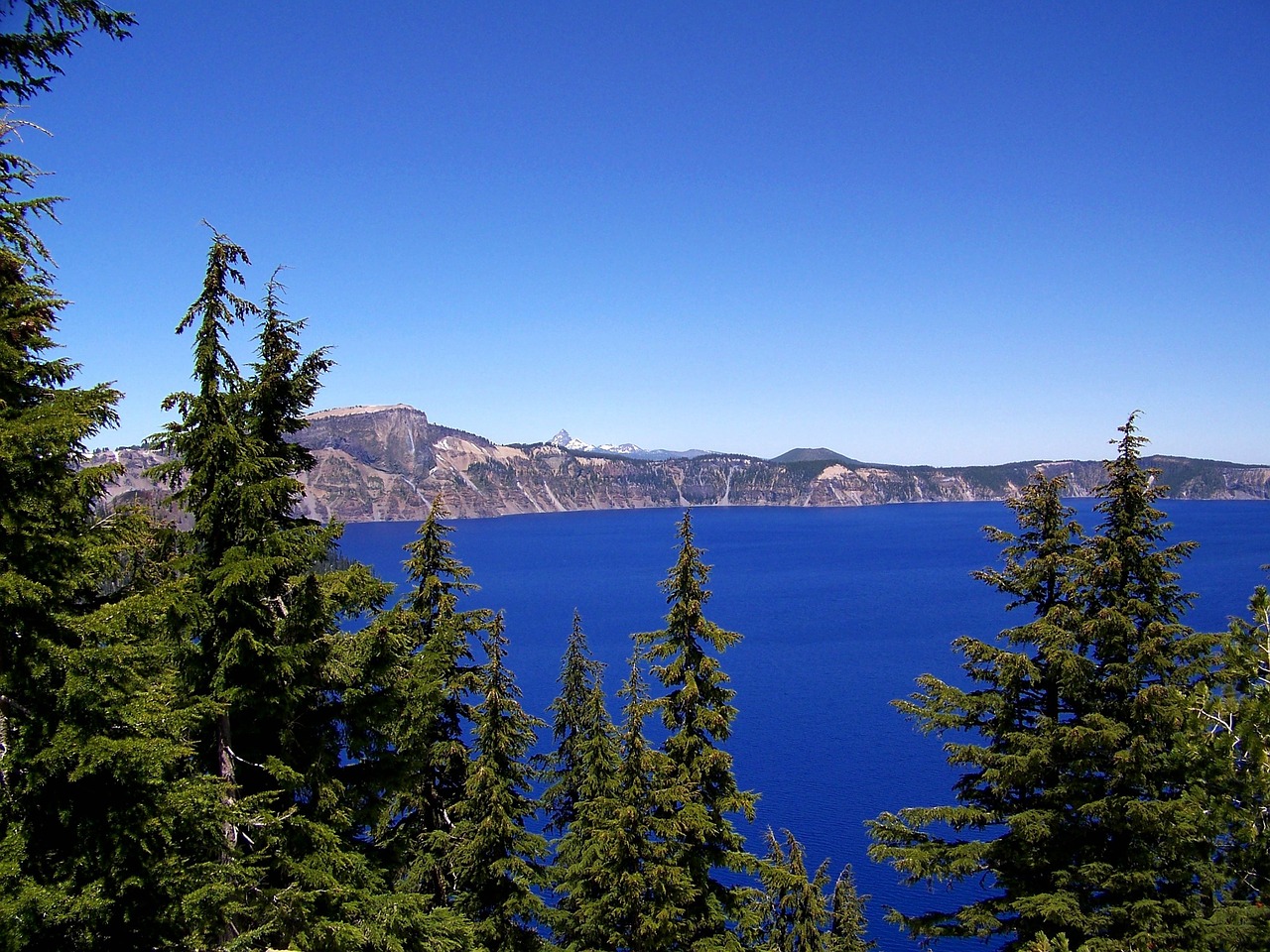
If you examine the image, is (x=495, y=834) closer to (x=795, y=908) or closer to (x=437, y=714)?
(x=437, y=714)

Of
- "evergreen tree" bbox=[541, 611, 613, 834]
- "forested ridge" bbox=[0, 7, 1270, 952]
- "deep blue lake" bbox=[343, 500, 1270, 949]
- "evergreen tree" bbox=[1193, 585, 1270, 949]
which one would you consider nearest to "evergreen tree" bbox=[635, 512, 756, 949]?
"forested ridge" bbox=[0, 7, 1270, 952]

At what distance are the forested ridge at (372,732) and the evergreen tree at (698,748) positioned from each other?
0.08m

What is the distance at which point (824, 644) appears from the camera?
318 ft

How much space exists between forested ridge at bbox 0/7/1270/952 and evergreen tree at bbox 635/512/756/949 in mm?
76

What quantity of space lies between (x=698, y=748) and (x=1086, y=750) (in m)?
7.43

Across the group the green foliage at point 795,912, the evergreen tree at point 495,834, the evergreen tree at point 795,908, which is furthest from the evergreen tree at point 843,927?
the evergreen tree at point 495,834

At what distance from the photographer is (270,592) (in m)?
9.99

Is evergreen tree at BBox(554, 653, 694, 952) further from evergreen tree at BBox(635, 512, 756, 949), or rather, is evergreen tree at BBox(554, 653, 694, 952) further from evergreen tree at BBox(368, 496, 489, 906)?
evergreen tree at BBox(368, 496, 489, 906)

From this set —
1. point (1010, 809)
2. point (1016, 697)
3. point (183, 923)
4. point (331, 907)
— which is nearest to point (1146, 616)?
point (1016, 697)

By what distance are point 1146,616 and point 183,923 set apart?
1440cm

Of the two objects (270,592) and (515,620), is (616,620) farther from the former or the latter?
(270,592)

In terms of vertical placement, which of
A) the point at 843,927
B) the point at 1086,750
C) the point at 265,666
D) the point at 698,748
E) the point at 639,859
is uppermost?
the point at 265,666

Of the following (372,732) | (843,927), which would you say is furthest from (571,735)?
(372,732)

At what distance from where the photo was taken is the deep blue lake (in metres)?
50.3
